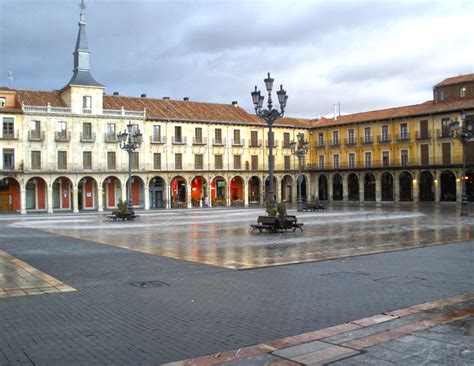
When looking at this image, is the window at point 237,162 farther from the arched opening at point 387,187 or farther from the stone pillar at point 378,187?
the arched opening at point 387,187

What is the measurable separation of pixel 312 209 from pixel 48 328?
36246mm

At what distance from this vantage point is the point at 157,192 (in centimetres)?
5719

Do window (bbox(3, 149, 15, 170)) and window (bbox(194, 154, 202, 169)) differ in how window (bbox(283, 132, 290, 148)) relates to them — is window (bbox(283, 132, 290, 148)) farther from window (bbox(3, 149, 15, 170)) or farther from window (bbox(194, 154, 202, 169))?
window (bbox(3, 149, 15, 170))

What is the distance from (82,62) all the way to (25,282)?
151 feet

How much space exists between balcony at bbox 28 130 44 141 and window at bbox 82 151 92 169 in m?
4.26

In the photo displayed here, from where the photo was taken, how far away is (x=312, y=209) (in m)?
41.6

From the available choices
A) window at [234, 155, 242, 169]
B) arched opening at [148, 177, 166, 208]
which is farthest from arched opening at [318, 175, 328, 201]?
arched opening at [148, 177, 166, 208]

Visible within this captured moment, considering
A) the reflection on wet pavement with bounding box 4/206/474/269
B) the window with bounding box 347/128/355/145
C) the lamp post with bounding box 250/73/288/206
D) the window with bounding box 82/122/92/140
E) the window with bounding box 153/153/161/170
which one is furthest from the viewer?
the window with bounding box 347/128/355/145

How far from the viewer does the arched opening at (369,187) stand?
60094 millimetres

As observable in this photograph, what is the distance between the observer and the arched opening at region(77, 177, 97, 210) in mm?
51916

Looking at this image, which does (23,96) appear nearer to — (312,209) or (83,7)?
(83,7)

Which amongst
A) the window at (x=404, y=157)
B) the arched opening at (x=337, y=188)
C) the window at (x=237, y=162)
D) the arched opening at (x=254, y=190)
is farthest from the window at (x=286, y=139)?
the window at (x=404, y=157)

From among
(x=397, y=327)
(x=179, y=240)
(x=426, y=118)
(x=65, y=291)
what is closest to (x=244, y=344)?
(x=397, y=327)

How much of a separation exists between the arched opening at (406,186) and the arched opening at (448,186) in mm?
3648
